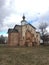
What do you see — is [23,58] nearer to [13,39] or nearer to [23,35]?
[13,39]

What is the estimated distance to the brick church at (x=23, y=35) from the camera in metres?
45.7

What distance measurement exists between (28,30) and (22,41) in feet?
11.7

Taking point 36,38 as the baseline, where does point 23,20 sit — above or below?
above

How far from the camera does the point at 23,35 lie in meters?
46.5

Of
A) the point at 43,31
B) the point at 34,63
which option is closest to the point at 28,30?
the point at 43,31

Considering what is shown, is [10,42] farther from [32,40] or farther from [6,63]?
[6,63]

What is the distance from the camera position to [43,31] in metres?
69.1

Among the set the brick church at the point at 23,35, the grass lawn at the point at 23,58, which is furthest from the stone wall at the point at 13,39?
the grass lawn at the point at 23,58

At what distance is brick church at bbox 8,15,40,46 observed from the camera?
45.7 metres

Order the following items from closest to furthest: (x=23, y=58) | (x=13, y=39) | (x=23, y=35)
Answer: (x=23, y=58), (x=13, y=39), (x=23, y=35)

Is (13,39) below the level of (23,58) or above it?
above

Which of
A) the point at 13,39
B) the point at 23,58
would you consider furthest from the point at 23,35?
the point at 23,58

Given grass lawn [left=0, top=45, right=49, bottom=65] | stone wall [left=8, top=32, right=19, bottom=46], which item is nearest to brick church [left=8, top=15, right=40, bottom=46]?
stone wall [left=8, top=32, right=19, bottom=46]

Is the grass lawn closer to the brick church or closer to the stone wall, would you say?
the stone wall
